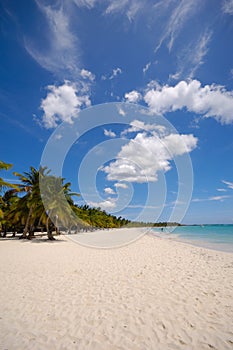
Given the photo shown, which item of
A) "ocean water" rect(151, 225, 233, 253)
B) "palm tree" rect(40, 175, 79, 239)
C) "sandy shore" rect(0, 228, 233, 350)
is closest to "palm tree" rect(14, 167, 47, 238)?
"palm tree" rect(40, 175, 79, 239)

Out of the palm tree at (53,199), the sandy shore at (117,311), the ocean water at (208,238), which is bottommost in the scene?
the sandy shore at (117,311)

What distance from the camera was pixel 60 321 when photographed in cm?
370

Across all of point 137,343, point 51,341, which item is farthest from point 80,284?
point 137,343

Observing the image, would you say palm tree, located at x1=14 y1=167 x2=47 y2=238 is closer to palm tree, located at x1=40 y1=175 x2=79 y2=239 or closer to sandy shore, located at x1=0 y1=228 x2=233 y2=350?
palm tree, located at x1=40 y1=175 x2=79 y2=239

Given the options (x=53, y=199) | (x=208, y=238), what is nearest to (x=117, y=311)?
(x=53, y=199)

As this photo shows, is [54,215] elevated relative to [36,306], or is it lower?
elevated

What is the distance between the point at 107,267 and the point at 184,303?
4325mm

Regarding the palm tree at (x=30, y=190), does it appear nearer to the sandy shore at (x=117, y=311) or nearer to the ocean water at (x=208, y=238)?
the sandy shore at (x=117, y=311)

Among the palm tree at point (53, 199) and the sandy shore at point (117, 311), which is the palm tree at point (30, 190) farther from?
the sandy shore at point (117, 311)

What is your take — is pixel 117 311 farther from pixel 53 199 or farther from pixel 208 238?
pixel 208 238

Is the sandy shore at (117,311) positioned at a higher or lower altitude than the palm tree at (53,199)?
lower

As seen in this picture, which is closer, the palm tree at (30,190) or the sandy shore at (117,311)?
the sandy shore at (117,311)

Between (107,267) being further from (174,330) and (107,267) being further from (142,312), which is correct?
(174,330)

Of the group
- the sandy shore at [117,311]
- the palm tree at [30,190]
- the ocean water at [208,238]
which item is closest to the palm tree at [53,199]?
the palm tree at [30,190]
